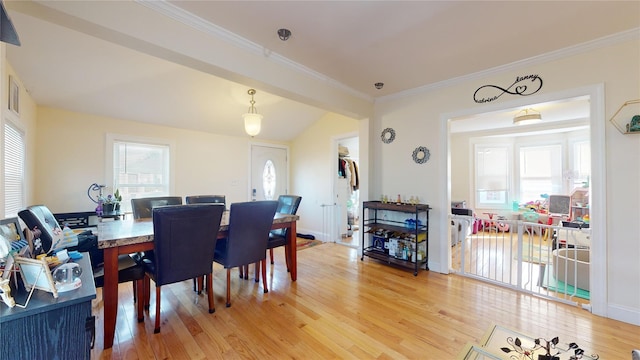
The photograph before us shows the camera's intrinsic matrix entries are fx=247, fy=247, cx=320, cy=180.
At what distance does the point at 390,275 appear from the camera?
3.14 m

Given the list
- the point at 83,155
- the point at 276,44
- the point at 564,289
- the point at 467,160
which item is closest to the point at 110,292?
the point at 276,44

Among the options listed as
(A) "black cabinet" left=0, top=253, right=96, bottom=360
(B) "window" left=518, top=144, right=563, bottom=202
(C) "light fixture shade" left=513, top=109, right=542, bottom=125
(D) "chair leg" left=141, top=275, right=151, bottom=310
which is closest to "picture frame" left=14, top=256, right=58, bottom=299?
(A) "black cabinet" left=0, top=253, right=96, bottom=360

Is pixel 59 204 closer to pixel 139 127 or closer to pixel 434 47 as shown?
pixel 139 127

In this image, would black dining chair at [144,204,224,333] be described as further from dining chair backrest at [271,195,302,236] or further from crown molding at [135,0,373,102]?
crown molding at [135,0,373,102]

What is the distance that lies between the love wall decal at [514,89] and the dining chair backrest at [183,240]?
3113 millimetres

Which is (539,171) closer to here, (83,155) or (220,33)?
(220,33)

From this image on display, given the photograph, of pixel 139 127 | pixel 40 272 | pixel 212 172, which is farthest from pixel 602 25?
pixel 139 127

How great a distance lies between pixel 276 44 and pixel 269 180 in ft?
11.1

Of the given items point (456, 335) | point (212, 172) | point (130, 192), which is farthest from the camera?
Answer: point (212, 172)

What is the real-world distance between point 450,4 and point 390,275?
283 cm

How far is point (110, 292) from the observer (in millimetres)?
1811

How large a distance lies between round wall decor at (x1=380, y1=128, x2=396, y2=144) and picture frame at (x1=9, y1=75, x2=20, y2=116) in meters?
4.07

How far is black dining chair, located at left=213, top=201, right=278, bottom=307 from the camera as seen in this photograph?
7.73ft

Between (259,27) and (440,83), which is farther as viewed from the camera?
(440,83)
